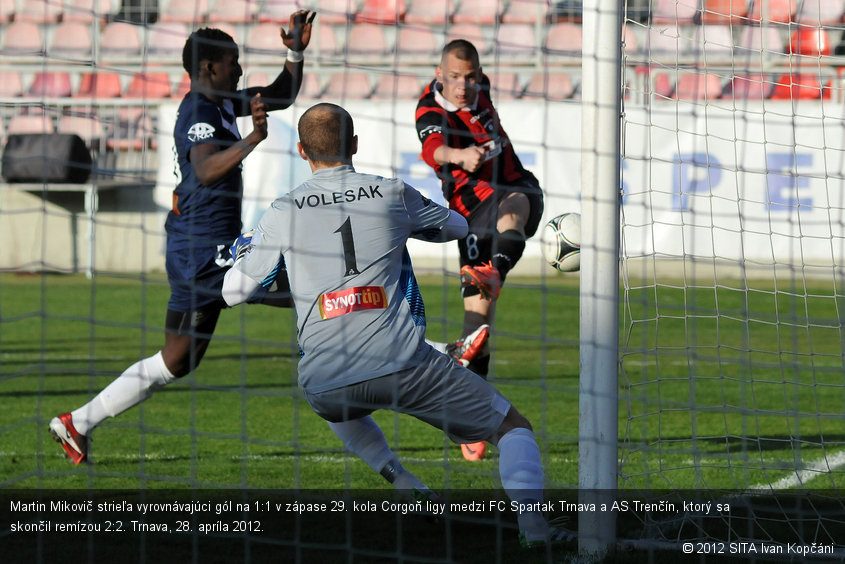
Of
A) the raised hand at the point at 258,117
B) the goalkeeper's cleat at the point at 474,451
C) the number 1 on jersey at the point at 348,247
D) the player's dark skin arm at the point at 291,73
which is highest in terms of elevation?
the player's dark skin arm at the point at 291,73

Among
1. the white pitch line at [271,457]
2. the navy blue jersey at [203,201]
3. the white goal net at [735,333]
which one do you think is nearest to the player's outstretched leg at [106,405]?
the white pitch line at [271,457]

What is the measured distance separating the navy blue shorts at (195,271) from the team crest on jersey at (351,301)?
1558mm

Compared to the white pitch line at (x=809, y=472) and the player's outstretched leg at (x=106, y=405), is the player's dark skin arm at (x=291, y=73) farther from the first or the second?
the white pitch line at (x=809, y=472)

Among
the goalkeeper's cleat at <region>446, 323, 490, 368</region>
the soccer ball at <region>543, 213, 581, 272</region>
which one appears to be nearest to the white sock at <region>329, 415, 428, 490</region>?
the goalkeeper's cleat at <region>446, 323, 490, 368</region>

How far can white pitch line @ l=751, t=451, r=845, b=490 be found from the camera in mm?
4207

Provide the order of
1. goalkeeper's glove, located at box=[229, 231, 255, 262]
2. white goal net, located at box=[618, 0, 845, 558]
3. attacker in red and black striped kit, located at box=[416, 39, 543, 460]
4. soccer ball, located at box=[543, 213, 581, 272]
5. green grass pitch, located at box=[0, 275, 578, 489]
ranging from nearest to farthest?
1. goalkeeper's glove, located at box=[229, 231, 255, 262]
2. white goal net, located at box=[618, 0, 845, 558]
3. green grass pitch, located at box=[0, 275, 578, 489]
4. soccer ball, located at box=[543, 213, 581, 272]
5. attacker in red and black striped kit, located at box=[416, 39, 543, 460]

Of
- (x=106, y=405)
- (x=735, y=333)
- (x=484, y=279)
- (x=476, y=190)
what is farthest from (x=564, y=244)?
(x=735, y=333)

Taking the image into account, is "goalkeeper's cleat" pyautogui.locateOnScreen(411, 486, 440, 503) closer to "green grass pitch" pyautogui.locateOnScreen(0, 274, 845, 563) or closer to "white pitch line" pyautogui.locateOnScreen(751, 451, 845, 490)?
"green grass pitch" pyautogui.locateOnScreen(0, 274, 845, 563)

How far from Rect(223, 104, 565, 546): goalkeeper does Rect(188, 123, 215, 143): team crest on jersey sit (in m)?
1.33

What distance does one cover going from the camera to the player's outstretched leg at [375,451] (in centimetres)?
367

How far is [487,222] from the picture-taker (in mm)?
5199

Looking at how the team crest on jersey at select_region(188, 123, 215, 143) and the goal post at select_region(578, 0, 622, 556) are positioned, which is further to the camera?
the team crest on jersey at select_region(188, 123, 215, 143)

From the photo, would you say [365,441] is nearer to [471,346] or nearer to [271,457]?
[471,346]

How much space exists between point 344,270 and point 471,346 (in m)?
1.49
